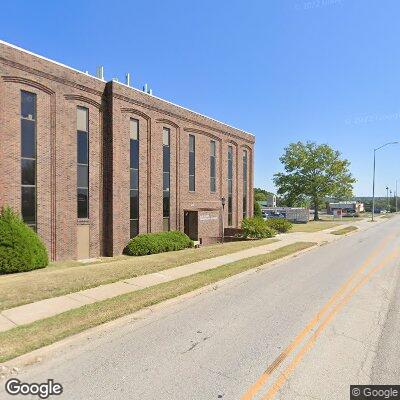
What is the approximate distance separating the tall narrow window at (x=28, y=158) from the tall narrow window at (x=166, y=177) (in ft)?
31.3

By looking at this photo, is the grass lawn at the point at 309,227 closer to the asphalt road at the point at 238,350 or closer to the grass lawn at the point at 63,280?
the grass lawn at the point at 63,280

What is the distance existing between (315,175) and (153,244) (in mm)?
49936

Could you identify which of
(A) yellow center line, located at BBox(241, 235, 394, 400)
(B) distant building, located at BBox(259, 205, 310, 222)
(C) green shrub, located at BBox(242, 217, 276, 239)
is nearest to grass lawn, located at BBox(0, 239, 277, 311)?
(A) yellow center line, located at BBox(241, 235, 394, 400)

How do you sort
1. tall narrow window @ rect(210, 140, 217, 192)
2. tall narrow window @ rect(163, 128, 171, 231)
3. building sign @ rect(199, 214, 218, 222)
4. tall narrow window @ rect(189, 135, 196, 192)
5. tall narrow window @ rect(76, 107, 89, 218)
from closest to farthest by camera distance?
1. tall narrow window @ rect(76, 107, 89, 218)
2. tall narrow window @ rect(163, 128, 171, 231)
3. tall narrow window @ rect(189, 135, 196, 192)
4. building sign @ rect(199, 214, 218, 222)
5. tall narrow window @ rect(210, 140, 217, 192)

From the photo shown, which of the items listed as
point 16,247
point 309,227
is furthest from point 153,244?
point 309,227

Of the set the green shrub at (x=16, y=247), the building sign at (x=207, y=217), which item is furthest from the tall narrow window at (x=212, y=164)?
the green shrub at (x=16, y=247)

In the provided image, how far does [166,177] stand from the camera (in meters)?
24.7

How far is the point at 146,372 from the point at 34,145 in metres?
14.6

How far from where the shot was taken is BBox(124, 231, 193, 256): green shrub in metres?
20.3

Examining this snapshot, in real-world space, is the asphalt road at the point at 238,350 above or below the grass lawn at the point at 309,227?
above

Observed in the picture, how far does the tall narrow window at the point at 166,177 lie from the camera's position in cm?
2456

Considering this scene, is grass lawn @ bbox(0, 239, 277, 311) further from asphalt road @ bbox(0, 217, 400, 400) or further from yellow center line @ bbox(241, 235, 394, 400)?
yellow center line @ bbox(241, 235, 394, 400)

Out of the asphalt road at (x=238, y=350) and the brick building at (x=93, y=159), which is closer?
the asphalt road at (x=238, y=350)

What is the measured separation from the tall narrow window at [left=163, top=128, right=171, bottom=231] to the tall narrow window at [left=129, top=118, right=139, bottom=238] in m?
2.77
